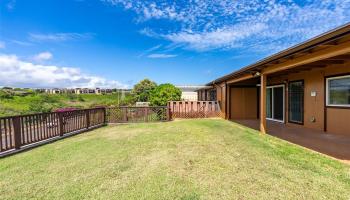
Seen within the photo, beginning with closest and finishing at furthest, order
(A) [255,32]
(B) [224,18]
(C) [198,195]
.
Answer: (C) [198,195] < (B) [224,18] < (A) [255,32]

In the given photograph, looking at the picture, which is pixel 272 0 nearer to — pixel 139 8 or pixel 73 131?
pixel 139 8

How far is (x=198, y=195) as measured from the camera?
3.00 metres

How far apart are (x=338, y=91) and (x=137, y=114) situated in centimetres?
938

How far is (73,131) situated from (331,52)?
9.11 meters

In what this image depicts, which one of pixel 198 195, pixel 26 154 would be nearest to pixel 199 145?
pixel 198 195

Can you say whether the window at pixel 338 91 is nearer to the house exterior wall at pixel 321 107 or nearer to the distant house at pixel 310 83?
the distant house at pixel 310 83

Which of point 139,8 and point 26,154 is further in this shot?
point 139,8

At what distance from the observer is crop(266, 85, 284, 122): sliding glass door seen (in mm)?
10500

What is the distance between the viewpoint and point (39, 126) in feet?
23.1

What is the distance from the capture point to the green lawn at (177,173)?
309cm

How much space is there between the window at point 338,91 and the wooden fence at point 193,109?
274 inches

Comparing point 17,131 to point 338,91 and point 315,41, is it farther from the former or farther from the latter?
point 338,91

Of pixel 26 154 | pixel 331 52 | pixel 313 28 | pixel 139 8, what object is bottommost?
pixel 26 154

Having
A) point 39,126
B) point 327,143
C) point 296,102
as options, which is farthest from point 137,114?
point 327,143
